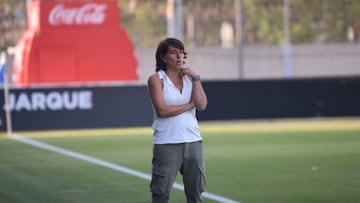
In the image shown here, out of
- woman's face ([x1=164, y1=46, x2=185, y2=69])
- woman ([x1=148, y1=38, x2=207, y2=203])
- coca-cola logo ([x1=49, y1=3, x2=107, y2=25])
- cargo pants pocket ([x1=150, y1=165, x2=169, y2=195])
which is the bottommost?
cargo pants pocket ([x1=150, y1=165, x2=169, y2=195])

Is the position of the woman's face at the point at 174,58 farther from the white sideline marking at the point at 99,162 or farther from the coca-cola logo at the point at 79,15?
the coca-cola logo at the point at 79,15

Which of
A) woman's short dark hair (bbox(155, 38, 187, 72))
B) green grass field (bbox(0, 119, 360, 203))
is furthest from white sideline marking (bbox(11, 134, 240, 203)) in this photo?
woman's short dark hair (bbox(155, 38, 187, 72))

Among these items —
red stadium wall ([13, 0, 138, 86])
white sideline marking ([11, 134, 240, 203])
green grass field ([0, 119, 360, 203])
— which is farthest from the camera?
red stadium wall ([13, 0, 138, 86])

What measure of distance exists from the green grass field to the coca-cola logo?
8402 millimetres

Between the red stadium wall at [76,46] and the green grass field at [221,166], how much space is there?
7.52m

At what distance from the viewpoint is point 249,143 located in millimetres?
24188

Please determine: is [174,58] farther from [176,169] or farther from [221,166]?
[221,166]

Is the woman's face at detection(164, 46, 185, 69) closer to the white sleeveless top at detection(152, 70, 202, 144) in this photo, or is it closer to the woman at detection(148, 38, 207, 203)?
the woman at detection(148, 38, 207, 203)

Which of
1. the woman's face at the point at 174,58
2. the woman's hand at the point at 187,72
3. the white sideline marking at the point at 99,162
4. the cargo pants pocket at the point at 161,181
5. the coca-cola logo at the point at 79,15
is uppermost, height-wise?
the coca-cola logo at the point at 79,15

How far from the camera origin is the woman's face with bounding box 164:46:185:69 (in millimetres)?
9562

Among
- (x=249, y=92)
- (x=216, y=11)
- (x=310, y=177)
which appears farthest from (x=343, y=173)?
(x=216, y=11)

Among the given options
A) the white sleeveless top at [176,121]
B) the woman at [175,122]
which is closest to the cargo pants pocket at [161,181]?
the woman at [175,122]

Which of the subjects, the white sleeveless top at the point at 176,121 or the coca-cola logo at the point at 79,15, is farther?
the coca-cola logo at the point at 79,15

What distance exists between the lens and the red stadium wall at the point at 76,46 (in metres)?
37.2
